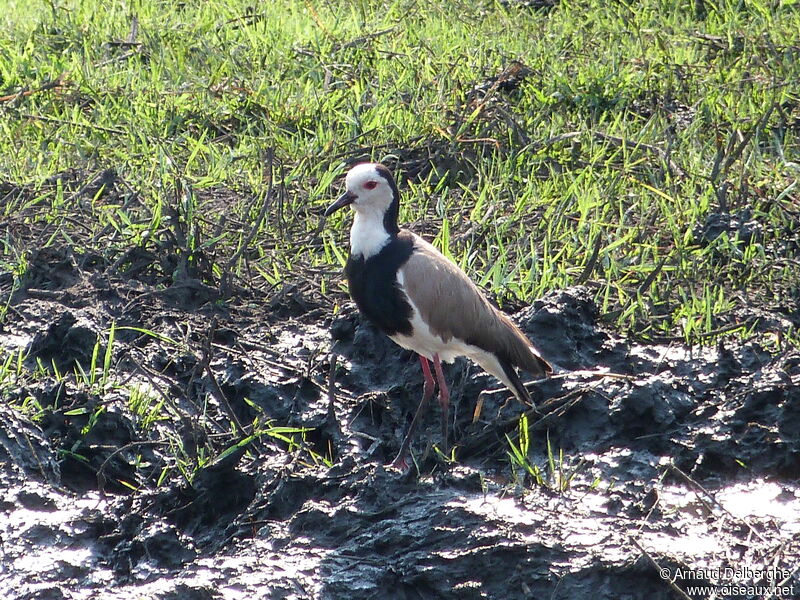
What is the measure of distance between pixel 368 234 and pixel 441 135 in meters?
1.85

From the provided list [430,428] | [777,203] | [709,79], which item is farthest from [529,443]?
[709,79]

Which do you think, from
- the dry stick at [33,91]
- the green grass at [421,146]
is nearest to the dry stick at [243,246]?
the green grass at [421,146]

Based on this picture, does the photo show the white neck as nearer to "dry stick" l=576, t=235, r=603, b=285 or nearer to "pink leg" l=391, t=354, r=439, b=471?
"pink leg" l=391, t=354, r=439, b=471

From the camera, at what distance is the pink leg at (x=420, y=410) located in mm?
4266

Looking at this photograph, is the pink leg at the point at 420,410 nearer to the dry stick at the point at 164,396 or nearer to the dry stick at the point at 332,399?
the dry stick at the point at 332,399

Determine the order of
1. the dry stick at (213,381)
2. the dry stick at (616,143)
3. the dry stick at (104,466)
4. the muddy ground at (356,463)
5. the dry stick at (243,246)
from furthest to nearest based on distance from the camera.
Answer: the dry stick at (616,143) → the dry stick at (243,246) → the dry stick at (213,381) → the dry stick at (104,466) → the muddy ground at (356,463)

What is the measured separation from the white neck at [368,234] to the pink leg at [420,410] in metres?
0.49

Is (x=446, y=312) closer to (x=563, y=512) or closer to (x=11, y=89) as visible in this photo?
(x=563, y=512)

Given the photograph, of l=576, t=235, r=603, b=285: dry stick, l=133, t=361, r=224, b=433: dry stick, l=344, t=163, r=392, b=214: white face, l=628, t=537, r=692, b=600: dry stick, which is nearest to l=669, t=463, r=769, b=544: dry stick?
l=628, t=537, r=692, b=600: dry stick

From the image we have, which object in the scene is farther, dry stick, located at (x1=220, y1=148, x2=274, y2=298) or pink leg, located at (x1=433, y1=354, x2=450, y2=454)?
dry stick, located at (x1=220, y1=148, x2=274, y2=298)

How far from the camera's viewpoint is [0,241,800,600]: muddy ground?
12.3 feet

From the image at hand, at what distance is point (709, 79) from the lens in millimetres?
6914

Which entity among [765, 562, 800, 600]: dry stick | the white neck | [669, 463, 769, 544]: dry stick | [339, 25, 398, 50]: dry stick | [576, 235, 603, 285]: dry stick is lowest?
[765, 562, 800, 600]: dry stick

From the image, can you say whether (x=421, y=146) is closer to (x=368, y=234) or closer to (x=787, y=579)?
(x=368, y=234)
